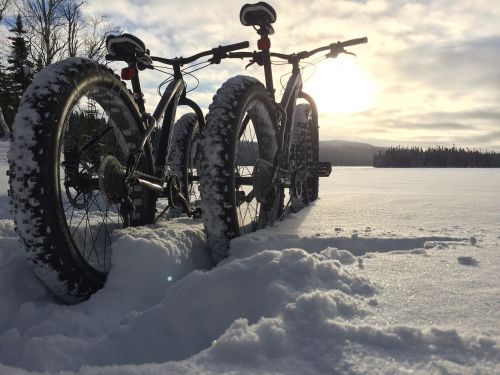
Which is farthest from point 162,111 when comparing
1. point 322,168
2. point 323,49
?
point 322,168

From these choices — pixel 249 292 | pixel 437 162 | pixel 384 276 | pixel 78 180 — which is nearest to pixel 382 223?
pixel 384 276

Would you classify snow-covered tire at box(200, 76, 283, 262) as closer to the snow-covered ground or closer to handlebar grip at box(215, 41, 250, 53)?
the snow-covered ground

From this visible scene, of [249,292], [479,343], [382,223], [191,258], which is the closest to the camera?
[479,343]

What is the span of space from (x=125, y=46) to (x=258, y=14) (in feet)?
4.57

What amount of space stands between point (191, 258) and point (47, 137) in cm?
101

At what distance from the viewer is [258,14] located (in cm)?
358

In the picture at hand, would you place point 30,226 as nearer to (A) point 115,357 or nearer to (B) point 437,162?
(A) point 115,357

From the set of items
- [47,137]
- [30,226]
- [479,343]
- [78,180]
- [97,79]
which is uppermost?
[97,79]

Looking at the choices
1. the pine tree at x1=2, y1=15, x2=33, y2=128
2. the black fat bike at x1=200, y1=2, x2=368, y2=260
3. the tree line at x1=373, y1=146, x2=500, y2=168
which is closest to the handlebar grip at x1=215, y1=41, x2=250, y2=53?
the black fat bike at x1=200, y1=2, x2=368, y2=260

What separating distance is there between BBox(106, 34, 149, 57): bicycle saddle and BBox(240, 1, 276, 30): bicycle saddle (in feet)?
3.93

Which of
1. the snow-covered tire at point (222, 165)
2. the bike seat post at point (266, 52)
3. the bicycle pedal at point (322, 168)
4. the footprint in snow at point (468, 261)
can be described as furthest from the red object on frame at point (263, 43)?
the footprint in snow at point (468, 261)

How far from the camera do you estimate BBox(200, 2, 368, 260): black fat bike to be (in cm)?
238

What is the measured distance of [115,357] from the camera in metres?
1.28

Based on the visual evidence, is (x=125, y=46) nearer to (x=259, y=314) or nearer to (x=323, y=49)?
(x=259, y=314)
